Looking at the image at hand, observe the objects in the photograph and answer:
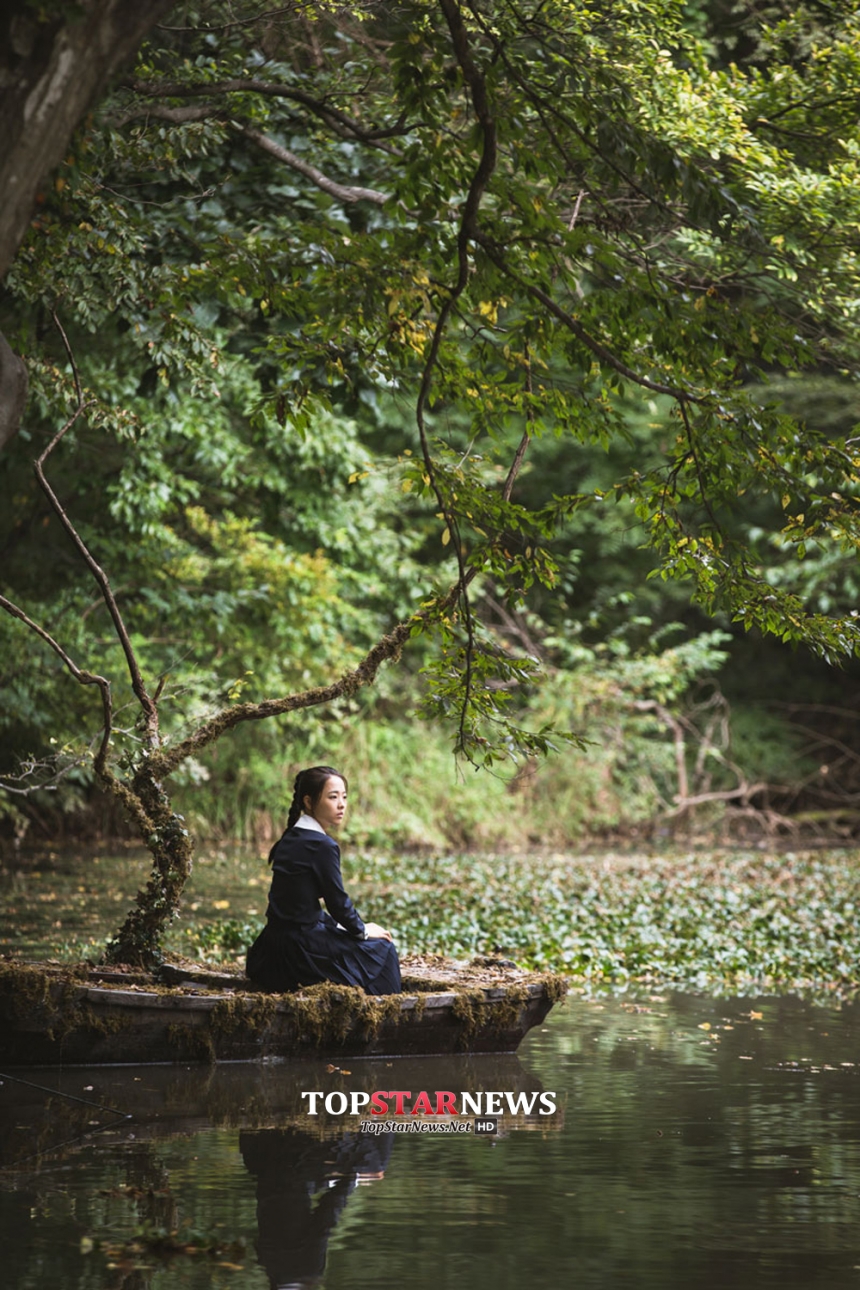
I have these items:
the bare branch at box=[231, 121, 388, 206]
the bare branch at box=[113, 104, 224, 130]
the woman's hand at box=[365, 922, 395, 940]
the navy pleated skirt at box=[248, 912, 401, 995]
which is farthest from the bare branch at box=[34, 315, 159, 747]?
the bare branch at box=[231, 121, 388, 206]

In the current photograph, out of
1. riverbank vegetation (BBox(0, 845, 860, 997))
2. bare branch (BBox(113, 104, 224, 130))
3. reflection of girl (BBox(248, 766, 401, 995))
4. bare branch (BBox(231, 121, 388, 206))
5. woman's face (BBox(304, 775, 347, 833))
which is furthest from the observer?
riverbank vegetation (BBox(0, 845, 860, 997))

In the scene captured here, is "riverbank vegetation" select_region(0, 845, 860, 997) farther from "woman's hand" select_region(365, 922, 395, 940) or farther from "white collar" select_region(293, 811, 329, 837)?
"white collar" select_region(293, 811, 329, 837)

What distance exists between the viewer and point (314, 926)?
29.0 feet

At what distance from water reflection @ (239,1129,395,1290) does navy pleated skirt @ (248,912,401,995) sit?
181 centimetres

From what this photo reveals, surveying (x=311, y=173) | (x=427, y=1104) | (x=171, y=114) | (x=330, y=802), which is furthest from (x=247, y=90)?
(x=427, y=1104)

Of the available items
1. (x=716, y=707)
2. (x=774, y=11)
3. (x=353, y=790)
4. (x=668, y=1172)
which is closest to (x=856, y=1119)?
(x=668, y=1172)

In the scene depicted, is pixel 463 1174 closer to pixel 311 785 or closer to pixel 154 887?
pixel 311 785

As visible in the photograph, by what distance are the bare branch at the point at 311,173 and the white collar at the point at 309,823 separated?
16.3 ft

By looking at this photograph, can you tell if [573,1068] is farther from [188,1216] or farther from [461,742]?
[188,1216]

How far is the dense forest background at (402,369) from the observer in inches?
303

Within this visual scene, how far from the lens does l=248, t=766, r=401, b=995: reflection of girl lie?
8781 mm

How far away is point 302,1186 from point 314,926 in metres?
2.92

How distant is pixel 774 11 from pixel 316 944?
11033mm

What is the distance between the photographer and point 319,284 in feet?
24.9
